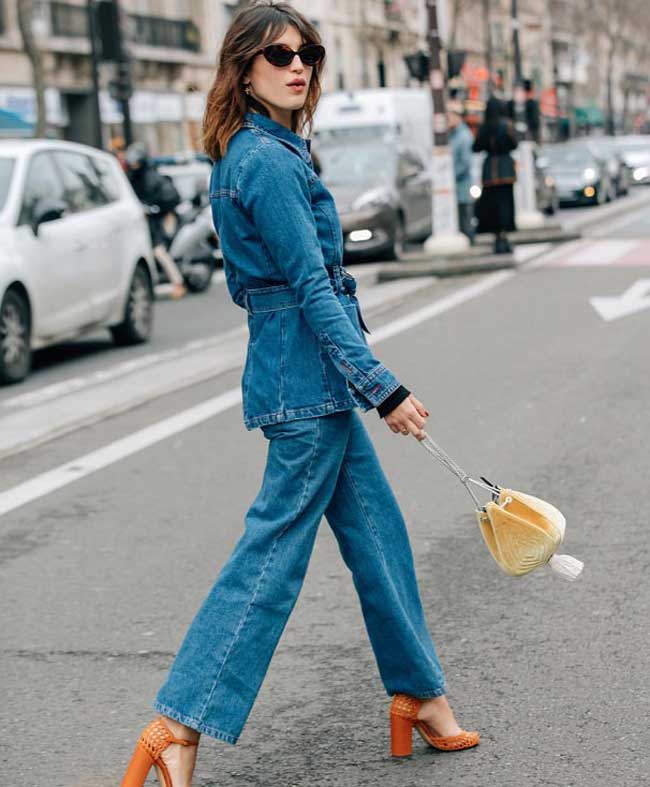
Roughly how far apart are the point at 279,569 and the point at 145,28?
4443 cm

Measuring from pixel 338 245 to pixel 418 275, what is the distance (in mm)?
14764

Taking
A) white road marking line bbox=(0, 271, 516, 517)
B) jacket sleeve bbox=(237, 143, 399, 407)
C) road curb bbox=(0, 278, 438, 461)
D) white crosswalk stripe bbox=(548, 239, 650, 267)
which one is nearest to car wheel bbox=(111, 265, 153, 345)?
road curb bbox=(0, 278, 438, 461)

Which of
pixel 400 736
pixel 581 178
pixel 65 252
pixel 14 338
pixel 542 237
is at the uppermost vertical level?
pixel 65 252

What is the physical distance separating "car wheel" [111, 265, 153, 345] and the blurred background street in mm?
42

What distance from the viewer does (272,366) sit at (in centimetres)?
368

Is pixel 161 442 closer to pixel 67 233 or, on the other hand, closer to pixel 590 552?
pixel 590 552

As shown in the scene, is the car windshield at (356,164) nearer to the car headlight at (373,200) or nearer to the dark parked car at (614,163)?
the car headlight at (373,200)

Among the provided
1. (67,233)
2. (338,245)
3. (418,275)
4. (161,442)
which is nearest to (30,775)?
(338,245)

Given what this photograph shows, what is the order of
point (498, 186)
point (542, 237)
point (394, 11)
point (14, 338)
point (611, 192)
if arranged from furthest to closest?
point (394, 11), point (611, 192), point (542, 237), point (498, 186), point (14, 338)

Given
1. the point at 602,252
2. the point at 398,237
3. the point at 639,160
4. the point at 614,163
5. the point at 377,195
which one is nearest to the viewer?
the point at 602,252

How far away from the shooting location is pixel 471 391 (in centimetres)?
993

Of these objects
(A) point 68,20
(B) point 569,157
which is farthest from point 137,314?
(A) point 68,20

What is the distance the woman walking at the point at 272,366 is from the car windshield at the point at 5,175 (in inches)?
340

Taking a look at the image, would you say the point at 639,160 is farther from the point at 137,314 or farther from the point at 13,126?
the point at 137,314
